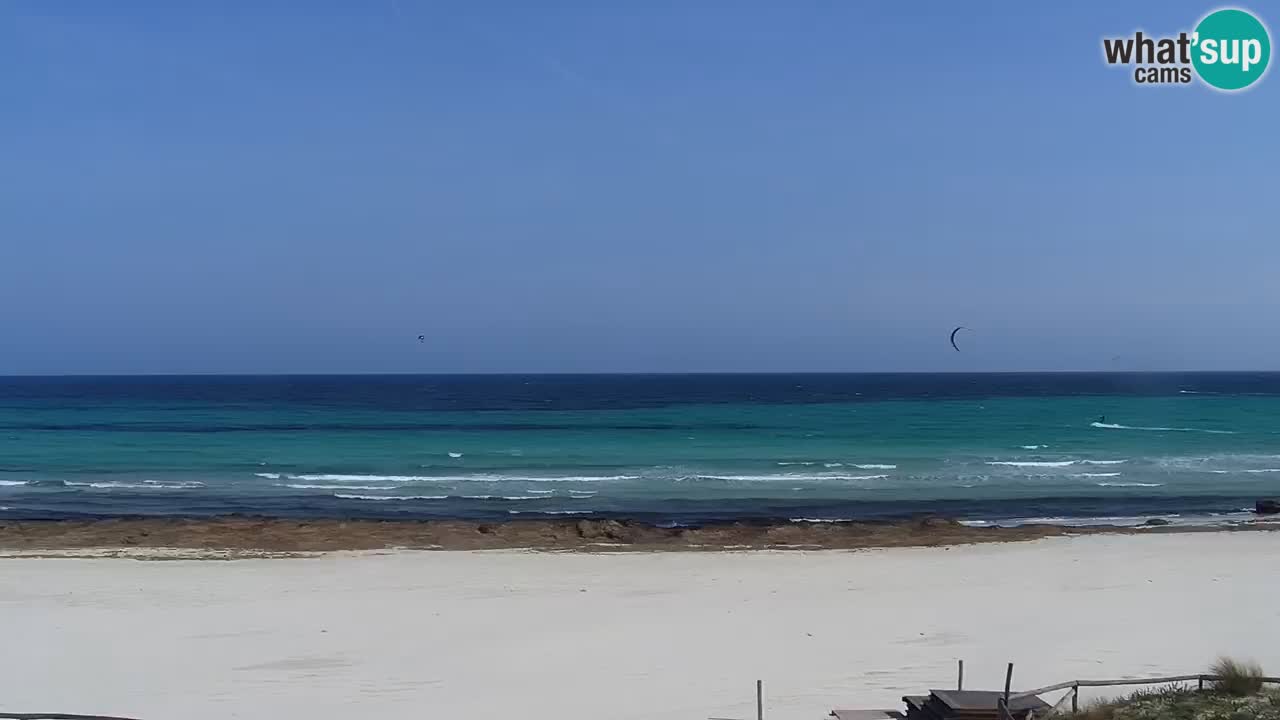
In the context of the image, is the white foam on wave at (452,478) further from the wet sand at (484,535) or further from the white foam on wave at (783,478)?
the wet sand at (484,535)

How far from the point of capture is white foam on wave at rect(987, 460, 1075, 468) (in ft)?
127

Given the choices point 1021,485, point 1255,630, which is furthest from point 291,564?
point 1021,485

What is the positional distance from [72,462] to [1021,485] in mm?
34578

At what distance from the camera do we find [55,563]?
61.8ft

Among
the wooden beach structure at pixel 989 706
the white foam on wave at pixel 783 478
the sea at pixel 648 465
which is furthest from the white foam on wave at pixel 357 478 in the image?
the wooden beach structure at pixel 989 706

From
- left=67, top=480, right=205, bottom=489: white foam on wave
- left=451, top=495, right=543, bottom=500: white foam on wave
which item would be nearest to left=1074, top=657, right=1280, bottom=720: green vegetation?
left=451, top=495, right=543, bottom=500: white foam on wave

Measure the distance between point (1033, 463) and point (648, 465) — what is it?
14.4 meters

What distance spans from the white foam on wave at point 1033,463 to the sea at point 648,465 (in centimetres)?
18

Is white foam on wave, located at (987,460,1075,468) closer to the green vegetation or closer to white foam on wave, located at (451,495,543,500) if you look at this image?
white foam on wave, located at (451,495,543,500)

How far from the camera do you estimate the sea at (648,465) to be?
93.8 feet

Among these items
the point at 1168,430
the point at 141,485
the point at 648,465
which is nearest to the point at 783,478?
the point at 648,465

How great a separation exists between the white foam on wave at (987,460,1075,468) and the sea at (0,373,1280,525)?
183 millimetres

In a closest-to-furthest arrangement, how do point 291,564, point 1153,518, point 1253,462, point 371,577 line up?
point 371,577 → point 291,564 → point 1153,518 → point 1253,462

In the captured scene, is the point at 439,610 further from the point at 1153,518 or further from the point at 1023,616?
the point at 1153,518
